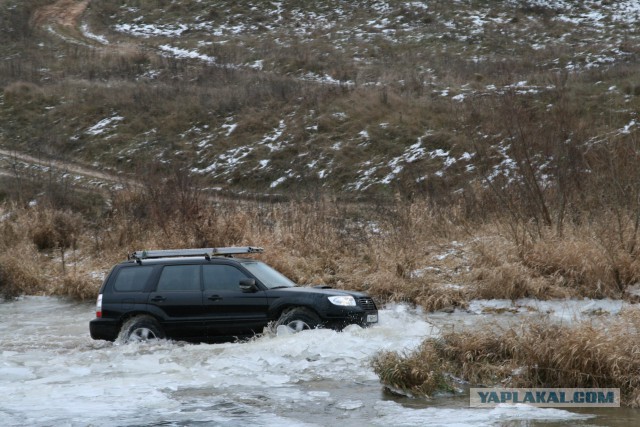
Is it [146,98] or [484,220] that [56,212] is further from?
[146,98]

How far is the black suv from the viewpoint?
37.4 feet

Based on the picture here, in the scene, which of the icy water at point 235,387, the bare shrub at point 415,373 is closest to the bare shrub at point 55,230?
the icy water at point 235,387

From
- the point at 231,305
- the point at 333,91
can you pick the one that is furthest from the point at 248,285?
the point at 333,91

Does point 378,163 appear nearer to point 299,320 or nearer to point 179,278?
point 179,278

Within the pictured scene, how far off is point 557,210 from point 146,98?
78.2 feet

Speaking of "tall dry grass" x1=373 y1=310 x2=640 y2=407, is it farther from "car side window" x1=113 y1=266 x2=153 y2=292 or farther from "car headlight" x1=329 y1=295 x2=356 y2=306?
"car side window" x1=113 y1=266 x2=153 y2=292

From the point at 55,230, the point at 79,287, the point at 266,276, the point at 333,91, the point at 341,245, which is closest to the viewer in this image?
the point at 266,276

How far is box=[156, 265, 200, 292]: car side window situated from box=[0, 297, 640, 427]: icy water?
871 millimetres

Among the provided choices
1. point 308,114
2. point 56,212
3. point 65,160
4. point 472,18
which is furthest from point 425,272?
point 472,18

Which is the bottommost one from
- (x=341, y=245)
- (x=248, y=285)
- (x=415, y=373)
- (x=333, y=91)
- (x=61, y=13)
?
(x=415, y=373)

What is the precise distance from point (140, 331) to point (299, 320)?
246cm

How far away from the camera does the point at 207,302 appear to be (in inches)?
468

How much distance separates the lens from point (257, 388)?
940 cm

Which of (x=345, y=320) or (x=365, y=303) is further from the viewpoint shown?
(x=365, y=303)
